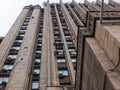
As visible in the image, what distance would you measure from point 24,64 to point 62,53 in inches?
280

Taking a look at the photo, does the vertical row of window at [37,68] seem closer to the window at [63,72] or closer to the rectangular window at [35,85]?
the rectangular window at [35,85]

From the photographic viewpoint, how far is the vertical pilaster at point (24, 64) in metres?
38.5

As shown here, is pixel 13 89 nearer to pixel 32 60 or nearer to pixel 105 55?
pixel 32 60

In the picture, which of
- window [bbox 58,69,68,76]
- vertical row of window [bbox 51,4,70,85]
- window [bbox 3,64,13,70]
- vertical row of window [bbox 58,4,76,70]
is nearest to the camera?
vertical row of window [bbox 51,4,70,85]

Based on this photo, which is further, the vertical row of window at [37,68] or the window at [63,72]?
the window at [63,72]

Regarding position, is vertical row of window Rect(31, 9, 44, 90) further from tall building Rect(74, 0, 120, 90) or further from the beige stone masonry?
the beige stone masonry

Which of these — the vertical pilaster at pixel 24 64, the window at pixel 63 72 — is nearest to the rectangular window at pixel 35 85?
the vertical pilaster at pixel 24 64

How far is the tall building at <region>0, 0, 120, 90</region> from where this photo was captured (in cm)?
1330

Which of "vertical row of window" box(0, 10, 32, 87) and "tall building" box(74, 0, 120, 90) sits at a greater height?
"tall building" box(74, 0, 120, 90)

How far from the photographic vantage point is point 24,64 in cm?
4506

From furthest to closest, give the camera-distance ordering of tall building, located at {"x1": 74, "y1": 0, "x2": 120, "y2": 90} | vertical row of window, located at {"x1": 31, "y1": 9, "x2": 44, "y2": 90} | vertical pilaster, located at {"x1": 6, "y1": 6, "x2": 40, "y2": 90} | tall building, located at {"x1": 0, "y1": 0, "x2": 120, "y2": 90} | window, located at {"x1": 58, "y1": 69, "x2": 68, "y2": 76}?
window, located at {"x1": 58, "y1": 69, "x2": 68, "y2": 76} < vertical row of window, located at {"x1": 31, "y1": 9, "x2": 44, "y2": 90} < vertical pilaster, located at {"x1": 6, "y1": 6, "x2": 40, "y2": 90} < tall building, located at {"x1": 0, "y1": 0, "x2": 120, "y2": 90} < tall building, located at {"x1": 74, "y1": 0, "x2": 120, "y2": 90}

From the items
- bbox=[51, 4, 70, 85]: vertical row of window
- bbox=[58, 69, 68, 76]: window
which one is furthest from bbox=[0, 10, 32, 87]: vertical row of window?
bbox=[58, 69, 68, 76]: window

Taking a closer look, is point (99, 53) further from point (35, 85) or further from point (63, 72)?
point (63, 72)

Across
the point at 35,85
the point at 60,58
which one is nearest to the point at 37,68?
the point at 60,58
